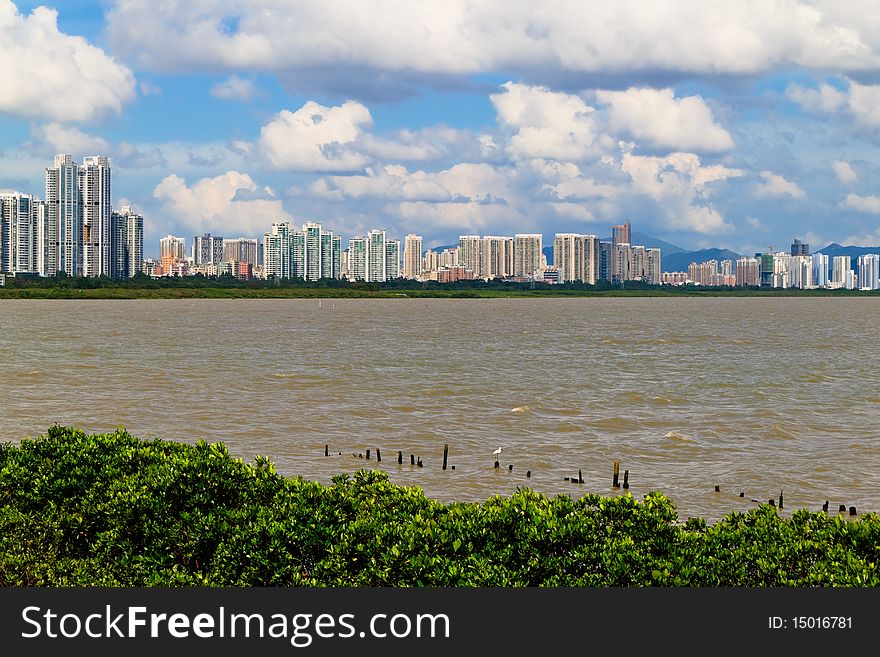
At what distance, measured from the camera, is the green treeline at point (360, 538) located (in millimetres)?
9141

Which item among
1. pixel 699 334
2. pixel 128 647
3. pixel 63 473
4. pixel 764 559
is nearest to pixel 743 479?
pixel 764 559

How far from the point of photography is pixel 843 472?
936 inches

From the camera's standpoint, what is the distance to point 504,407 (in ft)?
117

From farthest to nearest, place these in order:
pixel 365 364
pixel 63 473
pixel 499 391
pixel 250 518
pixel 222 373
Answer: pixel 365 364, pixel 222 373, pixel 499 391, pixel 63 473, pixel 250 518

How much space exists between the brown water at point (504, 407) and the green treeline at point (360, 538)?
9.65 metres

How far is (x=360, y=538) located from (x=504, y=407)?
85.8 feet

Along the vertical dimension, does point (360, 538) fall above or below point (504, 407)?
above

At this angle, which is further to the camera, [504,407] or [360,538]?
[504,407]

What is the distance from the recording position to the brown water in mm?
23547

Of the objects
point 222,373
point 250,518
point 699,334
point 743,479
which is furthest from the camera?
point 699,334

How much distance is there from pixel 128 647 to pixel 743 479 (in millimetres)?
19354

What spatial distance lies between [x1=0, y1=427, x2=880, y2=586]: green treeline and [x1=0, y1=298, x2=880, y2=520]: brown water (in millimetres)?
9649

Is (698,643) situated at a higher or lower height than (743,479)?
higher

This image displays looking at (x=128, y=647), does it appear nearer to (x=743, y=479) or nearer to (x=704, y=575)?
(x=704, y=575)
